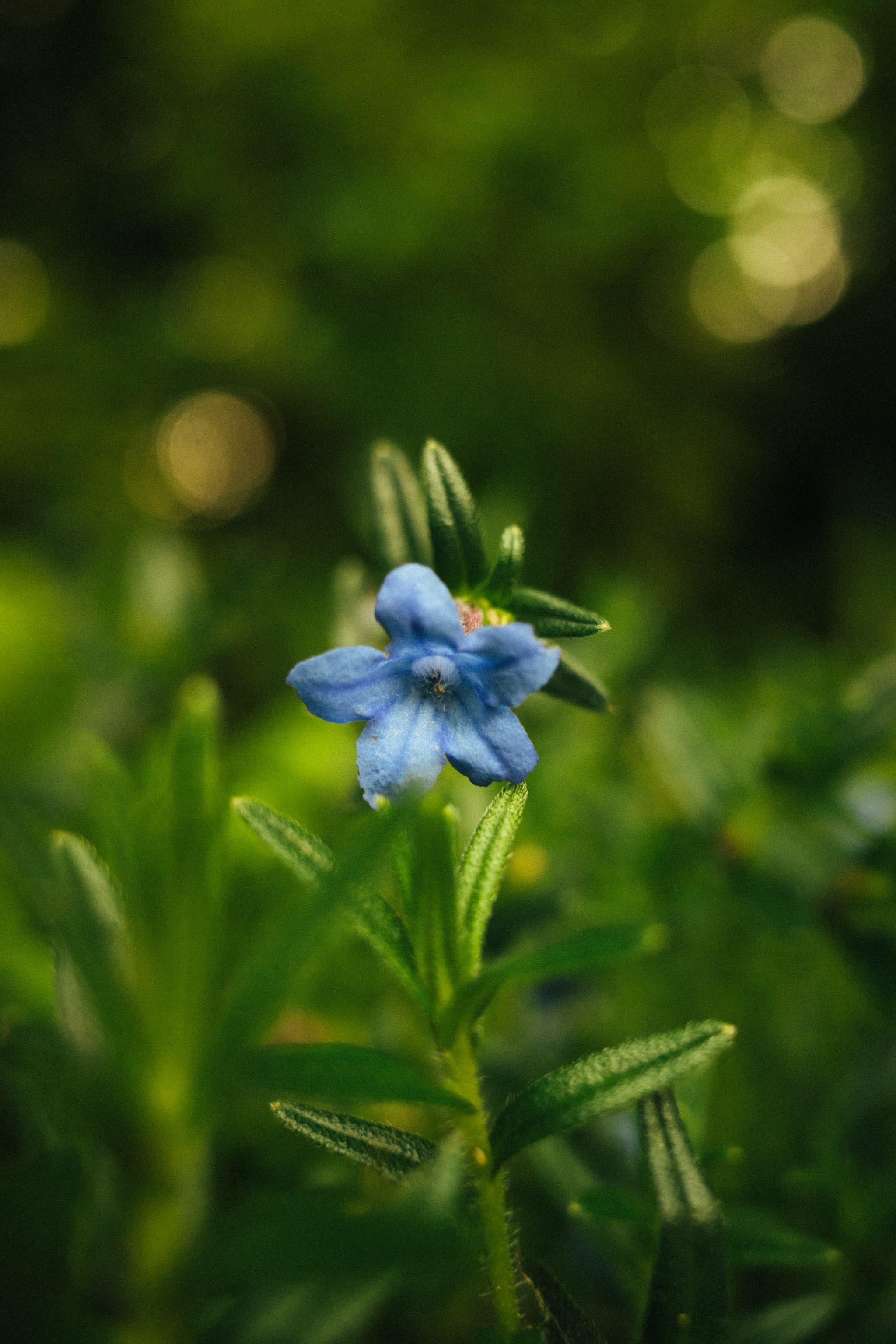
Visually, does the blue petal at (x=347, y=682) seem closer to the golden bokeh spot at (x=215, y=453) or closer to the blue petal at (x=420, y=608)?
the blue petal at (x=420, y=608)

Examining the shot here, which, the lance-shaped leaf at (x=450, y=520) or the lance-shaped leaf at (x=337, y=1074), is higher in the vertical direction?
the lance-shaped leaf at (x=450, y=520)

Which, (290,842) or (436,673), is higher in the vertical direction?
(436,673)

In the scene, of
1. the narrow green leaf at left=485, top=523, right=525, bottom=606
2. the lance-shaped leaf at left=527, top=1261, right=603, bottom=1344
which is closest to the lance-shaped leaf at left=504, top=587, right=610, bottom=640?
the narrow green leaf at left=485, top=523, right=525, bottom=606

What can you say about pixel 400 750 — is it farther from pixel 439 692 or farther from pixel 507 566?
pixel 507 566

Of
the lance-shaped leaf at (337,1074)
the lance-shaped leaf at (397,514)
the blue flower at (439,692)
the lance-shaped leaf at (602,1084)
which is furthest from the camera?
the lance-shaped leaf at (397,514)

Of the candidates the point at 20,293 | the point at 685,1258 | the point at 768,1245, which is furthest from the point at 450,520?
the point at 20,293

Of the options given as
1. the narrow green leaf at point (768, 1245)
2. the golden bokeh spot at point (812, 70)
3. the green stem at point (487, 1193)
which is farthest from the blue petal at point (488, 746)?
the golden bokeh spot at point (812, 70)
